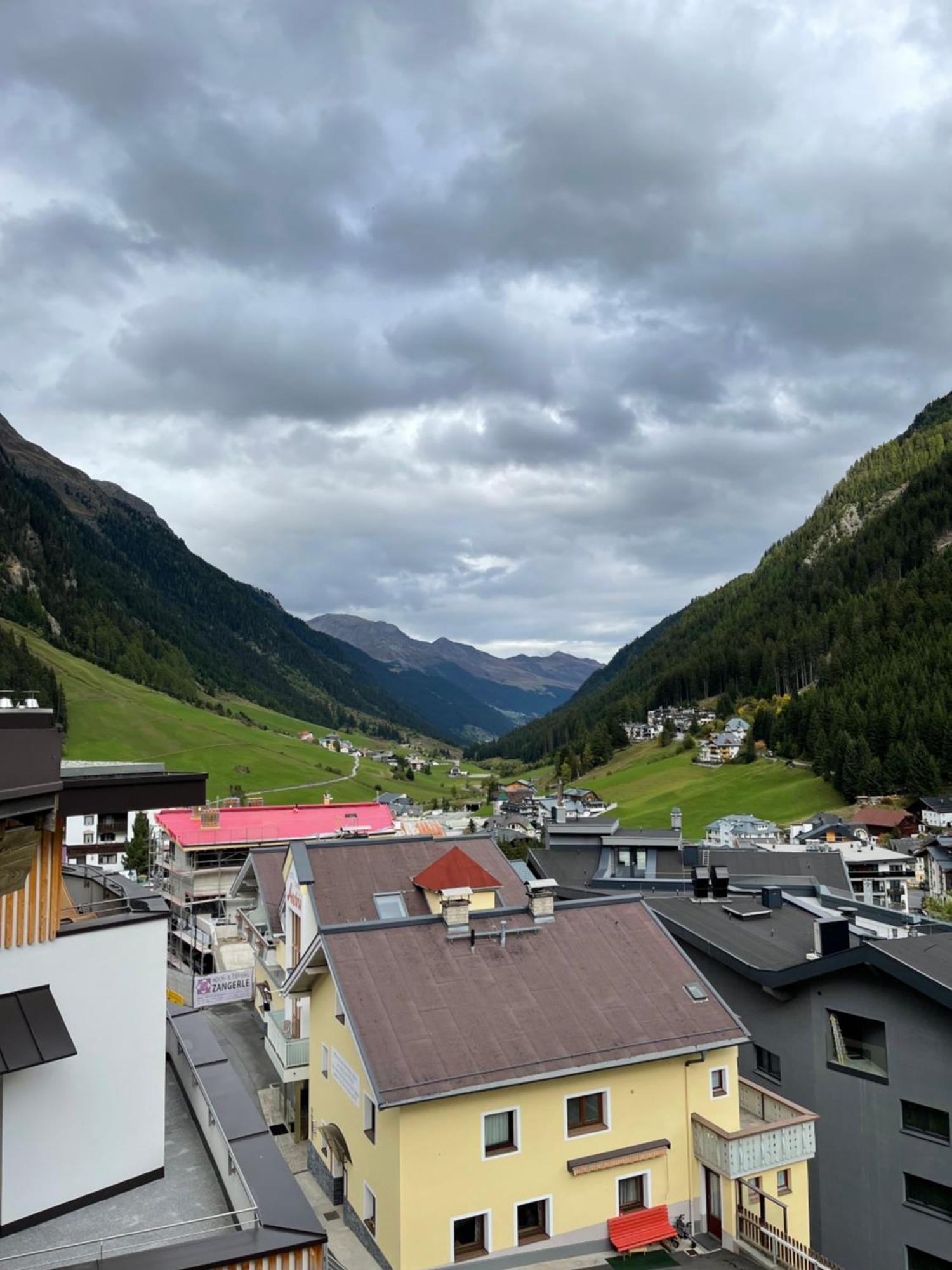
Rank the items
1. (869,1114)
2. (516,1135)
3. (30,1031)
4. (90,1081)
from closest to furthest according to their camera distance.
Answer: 1. (30,1031)
2. (90,1081)
3. (516,1135)
4. (869,1114)

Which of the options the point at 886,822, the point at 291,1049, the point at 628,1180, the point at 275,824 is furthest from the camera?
the point at 886,822

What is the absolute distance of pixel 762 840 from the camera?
346ft

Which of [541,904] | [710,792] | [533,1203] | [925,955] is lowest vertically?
[710,792]

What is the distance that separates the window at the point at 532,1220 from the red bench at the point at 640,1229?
5.90ft

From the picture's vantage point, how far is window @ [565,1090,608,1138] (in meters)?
20.7

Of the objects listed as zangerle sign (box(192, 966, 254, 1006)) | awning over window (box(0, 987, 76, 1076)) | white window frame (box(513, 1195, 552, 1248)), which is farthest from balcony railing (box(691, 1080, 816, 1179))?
zangerle sign (box(192, 966, 254, 1006))

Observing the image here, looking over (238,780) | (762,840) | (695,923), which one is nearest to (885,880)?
(762,840)

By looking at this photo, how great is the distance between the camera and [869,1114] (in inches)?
993

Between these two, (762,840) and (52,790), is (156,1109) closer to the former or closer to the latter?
(52,790)

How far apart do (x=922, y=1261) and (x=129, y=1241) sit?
25.2 m

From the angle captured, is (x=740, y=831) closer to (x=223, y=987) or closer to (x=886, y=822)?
(x=886, y=822)

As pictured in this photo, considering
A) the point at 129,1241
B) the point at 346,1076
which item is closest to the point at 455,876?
the point at 346,1076

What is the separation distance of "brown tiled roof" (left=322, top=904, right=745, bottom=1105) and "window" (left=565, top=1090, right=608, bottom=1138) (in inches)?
45.7

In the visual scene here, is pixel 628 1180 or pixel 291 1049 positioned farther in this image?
pixel 291 1049
